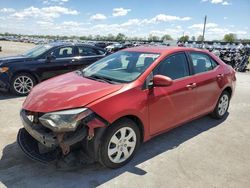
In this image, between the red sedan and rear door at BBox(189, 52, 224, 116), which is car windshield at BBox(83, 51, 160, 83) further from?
rear door at BBox(189, 52, 224, 116)

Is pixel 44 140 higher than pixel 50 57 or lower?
lower

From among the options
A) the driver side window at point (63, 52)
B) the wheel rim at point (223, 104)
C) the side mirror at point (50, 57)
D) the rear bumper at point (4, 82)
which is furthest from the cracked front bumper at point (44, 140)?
the driver side window at point (63, 52)

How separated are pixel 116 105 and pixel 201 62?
235 cm

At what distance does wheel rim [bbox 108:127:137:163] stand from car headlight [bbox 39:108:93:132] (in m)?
0.55

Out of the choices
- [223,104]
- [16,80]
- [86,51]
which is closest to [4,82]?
[16,80]

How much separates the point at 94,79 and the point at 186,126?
2.24 metres

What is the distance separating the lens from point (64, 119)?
9.31ft

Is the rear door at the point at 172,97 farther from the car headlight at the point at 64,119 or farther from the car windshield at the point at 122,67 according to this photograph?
the car headlight at the point at 64,119

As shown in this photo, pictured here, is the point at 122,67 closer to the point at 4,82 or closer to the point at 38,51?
the point at 4,82

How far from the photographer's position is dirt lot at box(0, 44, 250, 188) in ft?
10.1

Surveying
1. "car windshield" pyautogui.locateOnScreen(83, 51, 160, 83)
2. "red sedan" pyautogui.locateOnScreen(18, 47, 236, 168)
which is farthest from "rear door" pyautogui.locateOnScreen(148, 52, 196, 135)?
"car windshield" pyautogui.locateOnScreen(83, 51, 160, 83)

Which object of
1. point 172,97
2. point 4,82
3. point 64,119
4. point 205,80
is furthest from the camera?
point 4,82

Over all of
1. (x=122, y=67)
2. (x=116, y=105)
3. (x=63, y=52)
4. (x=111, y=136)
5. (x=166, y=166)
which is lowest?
(x=166, y=166)

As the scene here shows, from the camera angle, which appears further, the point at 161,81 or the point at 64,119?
the point at 161,81
